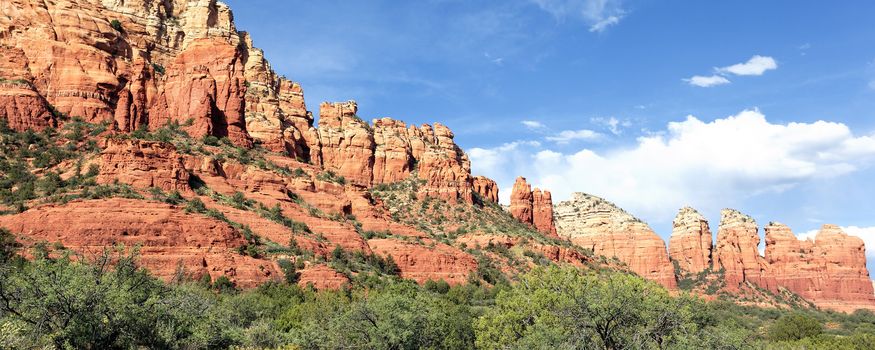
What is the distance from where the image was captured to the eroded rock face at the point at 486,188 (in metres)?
122

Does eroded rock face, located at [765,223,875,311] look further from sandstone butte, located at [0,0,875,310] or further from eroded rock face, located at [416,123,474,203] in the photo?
eroded rock face, located at [416,123,474,203]

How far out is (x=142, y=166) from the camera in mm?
62469

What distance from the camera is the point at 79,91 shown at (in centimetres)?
7594

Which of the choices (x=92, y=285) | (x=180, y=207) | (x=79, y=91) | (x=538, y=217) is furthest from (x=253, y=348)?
(x=538, y=217)

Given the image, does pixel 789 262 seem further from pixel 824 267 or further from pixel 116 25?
pixel 116 25

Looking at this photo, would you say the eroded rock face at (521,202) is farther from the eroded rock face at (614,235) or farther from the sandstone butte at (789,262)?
the sandstone butte at (789,262)

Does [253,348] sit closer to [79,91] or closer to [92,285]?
[92,285]

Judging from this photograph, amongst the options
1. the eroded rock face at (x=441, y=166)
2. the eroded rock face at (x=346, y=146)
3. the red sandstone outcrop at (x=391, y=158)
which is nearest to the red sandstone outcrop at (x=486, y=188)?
the eroded rock face at (x=441, y=166)

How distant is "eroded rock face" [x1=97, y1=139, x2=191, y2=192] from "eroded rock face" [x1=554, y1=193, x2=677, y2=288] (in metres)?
102

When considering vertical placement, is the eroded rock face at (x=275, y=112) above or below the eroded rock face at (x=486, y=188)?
above

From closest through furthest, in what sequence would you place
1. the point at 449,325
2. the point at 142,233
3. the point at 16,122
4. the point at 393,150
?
the point at 449,325 → the point at 142,233 → the point at 16,122 → the point at 393,150

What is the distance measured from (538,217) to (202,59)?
225 feet

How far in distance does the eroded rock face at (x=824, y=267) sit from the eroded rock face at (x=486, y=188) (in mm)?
68163

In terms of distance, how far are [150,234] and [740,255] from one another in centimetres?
13188
